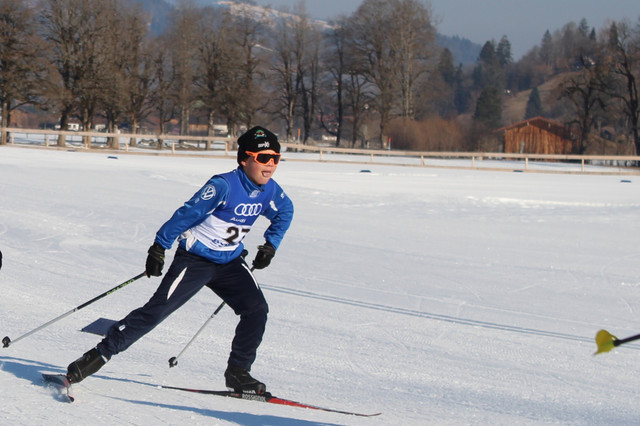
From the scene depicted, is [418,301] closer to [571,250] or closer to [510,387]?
[510,387]

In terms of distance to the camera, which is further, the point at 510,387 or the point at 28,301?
the point at 28,301

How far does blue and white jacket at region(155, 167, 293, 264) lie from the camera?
4.56 m

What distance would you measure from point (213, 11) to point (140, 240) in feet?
175

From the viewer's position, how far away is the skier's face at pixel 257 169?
185 inches

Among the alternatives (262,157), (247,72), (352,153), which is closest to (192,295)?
(262,157)

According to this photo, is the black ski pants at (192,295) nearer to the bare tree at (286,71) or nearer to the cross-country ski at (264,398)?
the cross-country ski at (264,398)

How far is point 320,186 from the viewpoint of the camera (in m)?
22.1

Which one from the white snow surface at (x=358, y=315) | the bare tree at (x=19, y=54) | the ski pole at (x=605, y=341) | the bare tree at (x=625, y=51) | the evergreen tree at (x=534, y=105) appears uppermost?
the evergreen tree at (x=534, y=105)

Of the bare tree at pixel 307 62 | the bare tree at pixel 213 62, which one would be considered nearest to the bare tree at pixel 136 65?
the bare tree at pixel 213 62

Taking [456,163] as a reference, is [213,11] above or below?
above

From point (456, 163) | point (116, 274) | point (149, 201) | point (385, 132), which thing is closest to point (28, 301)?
point (116, 274)

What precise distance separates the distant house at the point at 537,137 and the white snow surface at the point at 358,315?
47924mm

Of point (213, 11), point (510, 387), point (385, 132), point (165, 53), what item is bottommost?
point (510, 387)

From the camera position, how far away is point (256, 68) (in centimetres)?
5753
